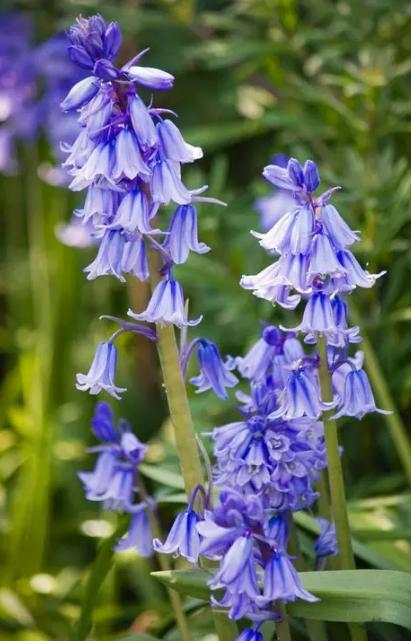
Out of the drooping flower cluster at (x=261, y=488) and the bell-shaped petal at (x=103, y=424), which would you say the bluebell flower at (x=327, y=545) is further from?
the bell-shaped petal at (x=103, y=424)

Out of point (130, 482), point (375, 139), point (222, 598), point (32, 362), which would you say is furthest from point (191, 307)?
point (222, 598)

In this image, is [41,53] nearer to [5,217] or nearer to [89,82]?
[5,217]

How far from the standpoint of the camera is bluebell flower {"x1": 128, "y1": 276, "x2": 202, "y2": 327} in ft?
3.98

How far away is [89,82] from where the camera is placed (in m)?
1.20

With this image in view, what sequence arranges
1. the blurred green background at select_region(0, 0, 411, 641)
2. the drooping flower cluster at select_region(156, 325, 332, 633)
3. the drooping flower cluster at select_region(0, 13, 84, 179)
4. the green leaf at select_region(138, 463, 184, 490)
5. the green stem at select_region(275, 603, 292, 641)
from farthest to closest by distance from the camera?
the drooping flower cluster at select_region(0, 13, 84, 179)
the blurred green background at select_region(0, 0, 411, 641)
the green leaf at select_region(138, 463, 184, 490)
the green stem at select_region(275, 603, 292, 641)
the drooping flower cluster at select_region(156, 325, 332, 633)

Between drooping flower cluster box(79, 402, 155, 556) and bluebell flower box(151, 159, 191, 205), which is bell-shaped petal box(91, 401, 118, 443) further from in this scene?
bluebell flower box(151, 159, 191, 205)

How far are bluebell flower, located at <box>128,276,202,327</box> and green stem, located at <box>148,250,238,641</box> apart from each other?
0.04 metres

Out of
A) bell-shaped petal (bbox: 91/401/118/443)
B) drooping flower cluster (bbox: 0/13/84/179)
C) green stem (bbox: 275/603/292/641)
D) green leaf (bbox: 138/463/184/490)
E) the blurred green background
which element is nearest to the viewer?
green stem (bbox: 275/603/292/641)

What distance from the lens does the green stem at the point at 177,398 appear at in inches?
50.1

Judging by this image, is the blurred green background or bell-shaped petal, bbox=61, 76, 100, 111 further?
the blurred green background

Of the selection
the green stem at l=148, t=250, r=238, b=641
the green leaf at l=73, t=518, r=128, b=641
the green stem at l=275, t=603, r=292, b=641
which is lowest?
the green stem at l=275, t=603, r=292, b=641

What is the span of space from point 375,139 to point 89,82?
122 cm

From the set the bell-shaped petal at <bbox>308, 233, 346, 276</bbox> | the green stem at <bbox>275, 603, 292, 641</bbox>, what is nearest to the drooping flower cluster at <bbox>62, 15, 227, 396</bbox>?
the bell-shaped petal at <bbox>308, 233, 346, 276</bbox>

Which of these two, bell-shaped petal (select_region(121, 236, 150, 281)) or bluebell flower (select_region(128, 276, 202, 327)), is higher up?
bell-shaped petal (select_region(121, 236, 150, 281))
